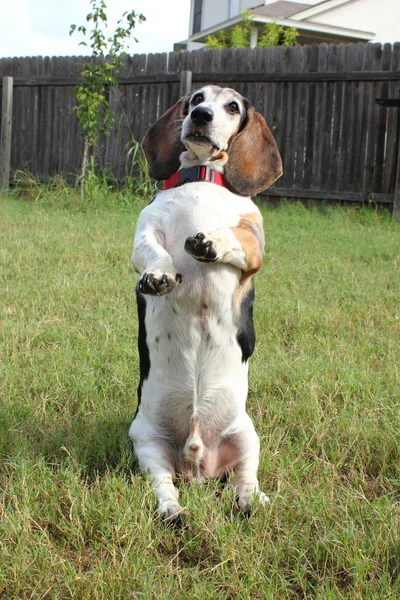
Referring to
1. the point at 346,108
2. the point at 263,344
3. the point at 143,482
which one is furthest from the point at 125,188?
the point at 143,482

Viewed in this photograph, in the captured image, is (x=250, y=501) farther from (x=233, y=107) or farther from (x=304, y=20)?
(x=304, y=20)

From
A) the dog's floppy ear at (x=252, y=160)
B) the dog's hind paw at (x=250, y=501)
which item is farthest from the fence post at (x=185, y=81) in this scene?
the dog's hind paw at (x=250, y=501)

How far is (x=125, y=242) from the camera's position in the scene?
7.50 m

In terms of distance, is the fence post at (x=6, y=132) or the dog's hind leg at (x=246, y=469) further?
the fence post at (x=6, y=132)

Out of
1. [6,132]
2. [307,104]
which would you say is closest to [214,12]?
[6,132]

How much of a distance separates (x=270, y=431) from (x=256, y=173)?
3.87 feet

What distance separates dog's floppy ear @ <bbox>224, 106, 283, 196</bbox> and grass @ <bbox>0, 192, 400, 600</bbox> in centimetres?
111

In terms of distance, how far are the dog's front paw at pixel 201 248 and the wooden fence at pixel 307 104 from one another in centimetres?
801

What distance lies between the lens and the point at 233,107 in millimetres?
3047

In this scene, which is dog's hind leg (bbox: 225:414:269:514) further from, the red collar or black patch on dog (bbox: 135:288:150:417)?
the red collar

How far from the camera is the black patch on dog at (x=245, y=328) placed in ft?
9.24

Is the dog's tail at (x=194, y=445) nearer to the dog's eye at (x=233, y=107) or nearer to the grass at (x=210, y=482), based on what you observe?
the grass at (x=210, y=482)

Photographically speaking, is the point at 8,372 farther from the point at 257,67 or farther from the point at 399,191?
the point at 257,67

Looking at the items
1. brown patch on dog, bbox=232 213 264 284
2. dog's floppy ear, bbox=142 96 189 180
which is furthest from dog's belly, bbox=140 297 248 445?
dog's floppy ear, bbox=142 96 189 180
